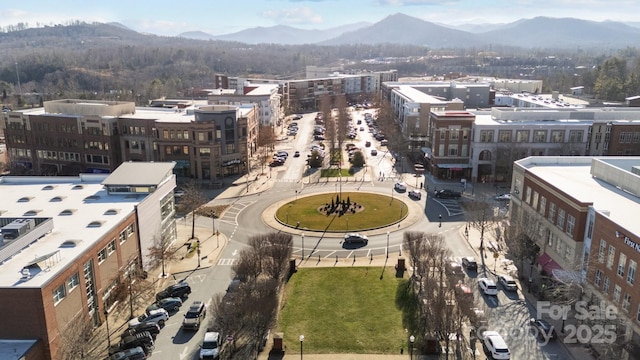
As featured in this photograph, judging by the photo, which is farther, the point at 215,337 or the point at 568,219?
the point at 568,219

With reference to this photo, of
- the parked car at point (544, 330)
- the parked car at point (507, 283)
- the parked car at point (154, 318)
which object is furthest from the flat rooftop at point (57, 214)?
the parked car at point (507, 283)

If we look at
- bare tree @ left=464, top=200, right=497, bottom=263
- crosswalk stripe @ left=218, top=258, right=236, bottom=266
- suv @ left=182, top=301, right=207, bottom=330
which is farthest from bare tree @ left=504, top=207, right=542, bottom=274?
suv @ left=182, top=301, right=207, bottom=330

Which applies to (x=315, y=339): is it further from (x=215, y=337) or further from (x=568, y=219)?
(x=568, y=219)

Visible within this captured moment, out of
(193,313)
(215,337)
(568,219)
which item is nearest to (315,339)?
(215,337)

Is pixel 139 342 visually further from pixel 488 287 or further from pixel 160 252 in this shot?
pixel 488 287

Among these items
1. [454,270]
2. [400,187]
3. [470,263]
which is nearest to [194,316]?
[454,270]

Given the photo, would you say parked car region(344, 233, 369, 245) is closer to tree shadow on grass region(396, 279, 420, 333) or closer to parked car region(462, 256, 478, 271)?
tree shadow on grass region(396, 279, 420, 333)
